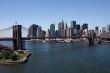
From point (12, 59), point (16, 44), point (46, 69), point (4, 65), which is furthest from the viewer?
point (16, 44)

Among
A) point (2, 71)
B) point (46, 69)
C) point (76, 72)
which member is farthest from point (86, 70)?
point (2, 71)

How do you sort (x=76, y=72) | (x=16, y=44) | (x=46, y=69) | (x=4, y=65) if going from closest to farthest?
1. (x=76, y=72)
2. (x=46, y=69)
3. (x=4, y=65)
4. (x=16, y=44)

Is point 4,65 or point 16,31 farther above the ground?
point 16,31

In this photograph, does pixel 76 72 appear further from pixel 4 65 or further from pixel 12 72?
pixel 4 65

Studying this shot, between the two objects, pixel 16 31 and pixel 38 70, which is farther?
pixel 16 31

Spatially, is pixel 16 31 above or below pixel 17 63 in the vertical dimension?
above

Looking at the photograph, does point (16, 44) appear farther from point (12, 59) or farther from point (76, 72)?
point (76, 72)

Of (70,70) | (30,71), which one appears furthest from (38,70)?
(70,70)

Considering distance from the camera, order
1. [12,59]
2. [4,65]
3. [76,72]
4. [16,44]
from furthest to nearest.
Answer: [16,44] → [12,59] → [4,65] → [76,72]

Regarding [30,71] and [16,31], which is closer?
[30,71]
